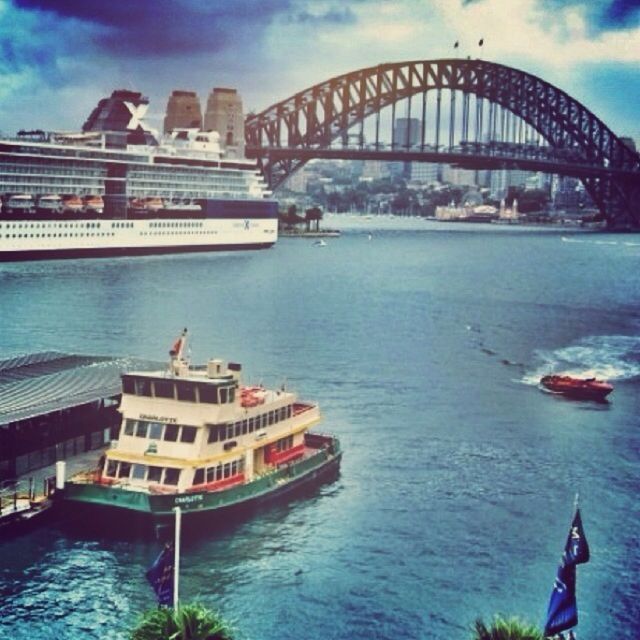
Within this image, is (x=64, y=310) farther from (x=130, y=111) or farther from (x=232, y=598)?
(x=130, y=111)

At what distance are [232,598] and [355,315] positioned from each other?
29.3 meters

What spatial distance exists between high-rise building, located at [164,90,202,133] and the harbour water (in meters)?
49.9

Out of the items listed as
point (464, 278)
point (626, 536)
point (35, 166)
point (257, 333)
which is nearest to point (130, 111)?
point (35, 166)

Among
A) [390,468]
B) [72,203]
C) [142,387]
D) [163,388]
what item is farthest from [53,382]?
[72,203]

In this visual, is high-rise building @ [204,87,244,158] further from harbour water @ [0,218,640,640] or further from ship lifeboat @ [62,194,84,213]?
harbour water @ [0,218,640,640]

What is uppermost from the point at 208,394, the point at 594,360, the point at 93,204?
the point at 93,204

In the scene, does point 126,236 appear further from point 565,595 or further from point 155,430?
point 565,595

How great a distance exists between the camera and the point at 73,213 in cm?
6838

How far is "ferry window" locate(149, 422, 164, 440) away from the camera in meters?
18.8

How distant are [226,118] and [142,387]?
86634mm

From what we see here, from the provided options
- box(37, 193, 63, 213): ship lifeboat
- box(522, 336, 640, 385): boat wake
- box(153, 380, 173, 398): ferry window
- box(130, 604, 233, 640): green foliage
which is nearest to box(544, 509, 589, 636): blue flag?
box(130, 604, 233, 640): green foliage

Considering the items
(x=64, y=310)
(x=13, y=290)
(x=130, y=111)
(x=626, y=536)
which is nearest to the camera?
(x=626, y=536)

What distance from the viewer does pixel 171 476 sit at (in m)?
18.6

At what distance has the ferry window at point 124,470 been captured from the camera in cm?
1886
